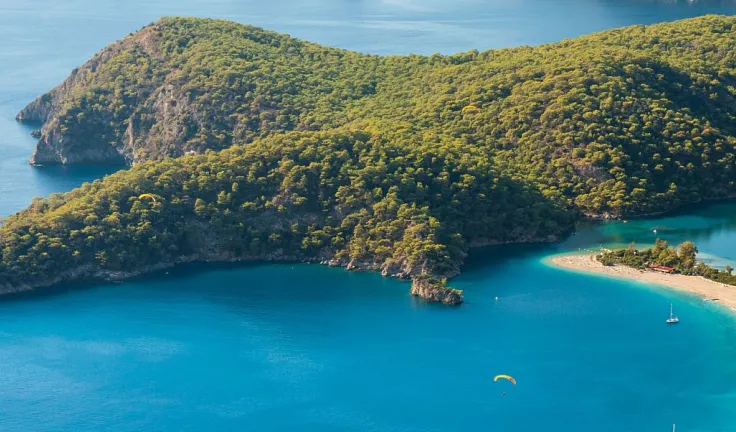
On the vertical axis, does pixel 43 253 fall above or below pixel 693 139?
below

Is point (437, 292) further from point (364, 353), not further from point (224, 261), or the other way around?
point (224, 261)

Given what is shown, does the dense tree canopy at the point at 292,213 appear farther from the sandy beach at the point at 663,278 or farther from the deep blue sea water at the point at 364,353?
the sandy beach at the point at 663,278

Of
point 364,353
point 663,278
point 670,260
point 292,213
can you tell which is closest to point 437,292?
point 364,353

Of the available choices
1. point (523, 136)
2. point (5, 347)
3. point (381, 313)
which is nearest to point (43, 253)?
point (5, 347)

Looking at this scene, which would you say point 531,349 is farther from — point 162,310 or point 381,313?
point 162,310

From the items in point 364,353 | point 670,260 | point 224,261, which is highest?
point 670,260

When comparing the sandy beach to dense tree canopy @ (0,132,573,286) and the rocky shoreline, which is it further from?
the rocky shoreline

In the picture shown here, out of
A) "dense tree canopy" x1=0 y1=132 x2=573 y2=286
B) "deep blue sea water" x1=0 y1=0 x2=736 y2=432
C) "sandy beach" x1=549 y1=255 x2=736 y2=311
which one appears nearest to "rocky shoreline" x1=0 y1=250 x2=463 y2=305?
"dense tree canopy" x1=0 y1=132 x2=573 y2=286
